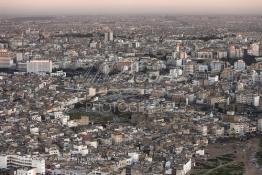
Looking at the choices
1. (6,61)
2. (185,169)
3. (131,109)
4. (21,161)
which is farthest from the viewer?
(6,61)

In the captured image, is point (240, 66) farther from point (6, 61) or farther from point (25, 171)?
point (25, 171)

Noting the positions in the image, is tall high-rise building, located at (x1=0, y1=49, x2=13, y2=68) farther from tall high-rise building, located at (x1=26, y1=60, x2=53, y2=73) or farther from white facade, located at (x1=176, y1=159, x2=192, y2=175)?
white facade, located at (x1=176, y1=159, x2=192, y2=175)

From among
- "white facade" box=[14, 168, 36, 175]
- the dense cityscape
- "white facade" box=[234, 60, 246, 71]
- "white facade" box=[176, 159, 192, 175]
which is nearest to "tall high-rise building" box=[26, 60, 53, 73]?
the dense cityscape

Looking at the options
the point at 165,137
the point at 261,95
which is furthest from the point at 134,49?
the point at 165,137

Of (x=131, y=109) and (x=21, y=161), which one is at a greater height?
(x=21, y=161)

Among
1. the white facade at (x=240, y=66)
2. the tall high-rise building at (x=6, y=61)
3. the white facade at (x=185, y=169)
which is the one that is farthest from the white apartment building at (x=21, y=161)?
the tall high-rise building at (x=6, y=61)

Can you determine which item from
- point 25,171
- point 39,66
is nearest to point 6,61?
point 39,66

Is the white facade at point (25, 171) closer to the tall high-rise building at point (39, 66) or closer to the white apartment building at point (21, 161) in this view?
the white apartment building at point (21, 161)
